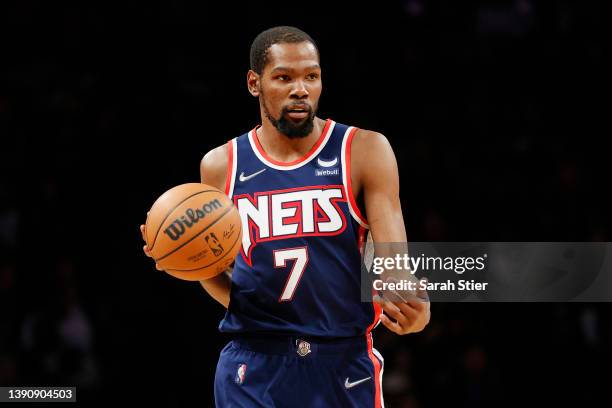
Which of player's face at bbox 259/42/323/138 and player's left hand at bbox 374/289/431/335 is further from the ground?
player's face at bbox 259/42/323/138

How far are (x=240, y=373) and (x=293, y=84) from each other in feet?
4.09

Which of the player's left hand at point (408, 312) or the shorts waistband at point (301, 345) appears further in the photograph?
the shorts waistband at point (301, 345)

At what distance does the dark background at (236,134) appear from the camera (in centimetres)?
726

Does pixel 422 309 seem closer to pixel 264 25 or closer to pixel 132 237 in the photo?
pixel 132 237

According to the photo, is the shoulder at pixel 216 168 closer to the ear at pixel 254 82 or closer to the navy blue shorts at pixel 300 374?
the ear at pixel 254 82

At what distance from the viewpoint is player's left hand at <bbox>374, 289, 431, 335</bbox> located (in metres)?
3.54

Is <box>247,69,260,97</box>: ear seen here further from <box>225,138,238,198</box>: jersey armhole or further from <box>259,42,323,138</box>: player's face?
<box>225,138,238,198</box>: jersey armhole

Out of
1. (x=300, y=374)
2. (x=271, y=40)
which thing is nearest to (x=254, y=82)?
(x=271, y=40)

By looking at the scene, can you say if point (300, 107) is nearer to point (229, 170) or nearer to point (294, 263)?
point (229, 170)

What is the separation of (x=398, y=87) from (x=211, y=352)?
3271 mm

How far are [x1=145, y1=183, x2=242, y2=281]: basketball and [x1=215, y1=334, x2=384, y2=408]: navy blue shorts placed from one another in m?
0.42

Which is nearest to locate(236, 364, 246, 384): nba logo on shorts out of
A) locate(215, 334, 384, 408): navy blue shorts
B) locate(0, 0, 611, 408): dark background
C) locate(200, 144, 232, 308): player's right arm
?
locate(215, 334, 384, 408): navy blue shorts

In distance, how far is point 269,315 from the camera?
3.89 metres

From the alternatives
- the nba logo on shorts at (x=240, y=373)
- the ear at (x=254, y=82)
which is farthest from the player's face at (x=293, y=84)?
the nba logo on shorts at (x=240, y=373)
